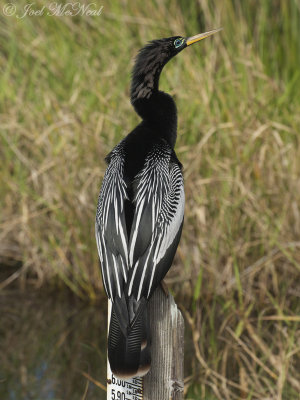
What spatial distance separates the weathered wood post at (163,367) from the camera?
187 centimetres

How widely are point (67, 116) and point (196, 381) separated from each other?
1877mm

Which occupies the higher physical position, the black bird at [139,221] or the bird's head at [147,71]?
the bird's head at [147,71]

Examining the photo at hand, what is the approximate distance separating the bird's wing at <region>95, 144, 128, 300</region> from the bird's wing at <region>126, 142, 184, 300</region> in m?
0.03

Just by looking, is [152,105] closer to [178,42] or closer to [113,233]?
[178,42]

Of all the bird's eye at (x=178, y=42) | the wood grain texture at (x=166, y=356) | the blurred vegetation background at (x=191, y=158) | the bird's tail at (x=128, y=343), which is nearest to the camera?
the bird's tail at (x=128, y=343)

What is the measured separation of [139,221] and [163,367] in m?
0.42

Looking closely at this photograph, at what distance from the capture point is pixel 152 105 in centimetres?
249

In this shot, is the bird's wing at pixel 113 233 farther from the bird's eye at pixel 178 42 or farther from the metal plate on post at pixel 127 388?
the bird's eye at pixel 178 42

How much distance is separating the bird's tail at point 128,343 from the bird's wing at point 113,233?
0.26 ft

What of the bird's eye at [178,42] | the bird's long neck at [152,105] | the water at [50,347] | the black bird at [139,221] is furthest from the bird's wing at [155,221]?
the water at [50,347]

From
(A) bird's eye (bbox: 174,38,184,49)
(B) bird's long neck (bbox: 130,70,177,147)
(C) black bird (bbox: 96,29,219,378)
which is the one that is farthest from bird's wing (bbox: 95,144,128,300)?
(A) bird's eye (bbox: 174,38,184,49)

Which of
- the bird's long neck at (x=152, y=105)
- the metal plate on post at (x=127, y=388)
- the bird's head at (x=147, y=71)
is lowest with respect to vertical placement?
the metal plate on post at (x=127, y=388)

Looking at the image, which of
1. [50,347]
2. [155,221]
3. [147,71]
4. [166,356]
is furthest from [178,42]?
[50,347]

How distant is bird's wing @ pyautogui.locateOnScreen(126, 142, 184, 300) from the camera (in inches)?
75.6
